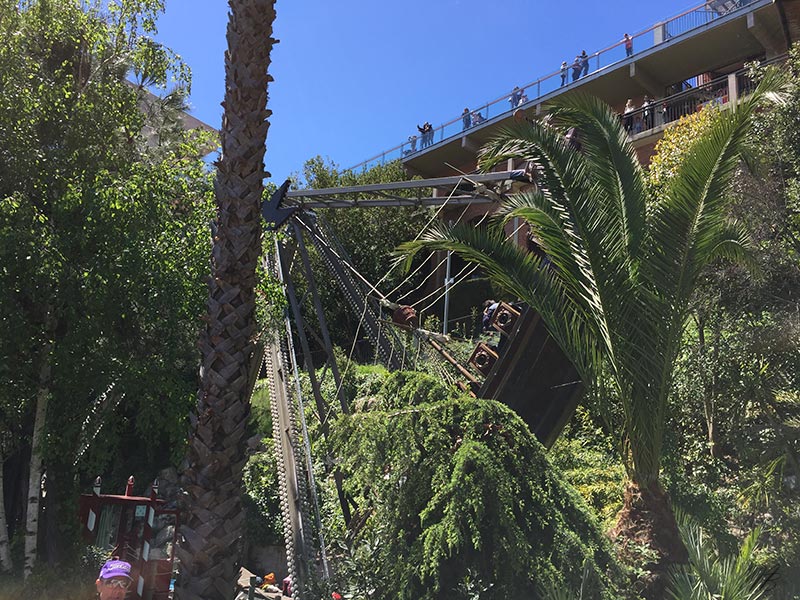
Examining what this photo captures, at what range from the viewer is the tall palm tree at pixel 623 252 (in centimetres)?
558

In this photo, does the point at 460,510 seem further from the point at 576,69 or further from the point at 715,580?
the point at 576,69

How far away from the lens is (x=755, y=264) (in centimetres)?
623

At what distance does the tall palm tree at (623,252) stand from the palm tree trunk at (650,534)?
0.01 metres

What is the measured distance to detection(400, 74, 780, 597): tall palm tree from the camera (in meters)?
5.58

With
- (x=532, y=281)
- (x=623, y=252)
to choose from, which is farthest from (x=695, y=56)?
(x=532, y=281)

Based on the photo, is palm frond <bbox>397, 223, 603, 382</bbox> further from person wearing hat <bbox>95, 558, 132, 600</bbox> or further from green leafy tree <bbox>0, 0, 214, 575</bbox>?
person wearing hat <bbox>95, 558, 132, 600</bbox>

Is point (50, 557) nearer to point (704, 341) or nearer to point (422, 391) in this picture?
point (422, 391)

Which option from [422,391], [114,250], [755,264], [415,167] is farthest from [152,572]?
[415,167]

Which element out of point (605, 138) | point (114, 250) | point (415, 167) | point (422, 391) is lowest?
point (422, 391)

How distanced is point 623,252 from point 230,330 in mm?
3598

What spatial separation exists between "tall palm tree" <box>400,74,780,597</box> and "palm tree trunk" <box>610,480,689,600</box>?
0.01 metres

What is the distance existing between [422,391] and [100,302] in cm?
402

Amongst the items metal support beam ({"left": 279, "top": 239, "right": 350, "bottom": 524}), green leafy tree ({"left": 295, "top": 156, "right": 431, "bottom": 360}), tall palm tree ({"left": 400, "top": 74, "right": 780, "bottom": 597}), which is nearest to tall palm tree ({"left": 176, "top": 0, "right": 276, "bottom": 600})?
metal support beam ({"left": 279, "top": 239, "right": 350, "bottom": 524})

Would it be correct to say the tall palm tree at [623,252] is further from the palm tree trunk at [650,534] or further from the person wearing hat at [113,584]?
the person wearing hat at [113,584]
